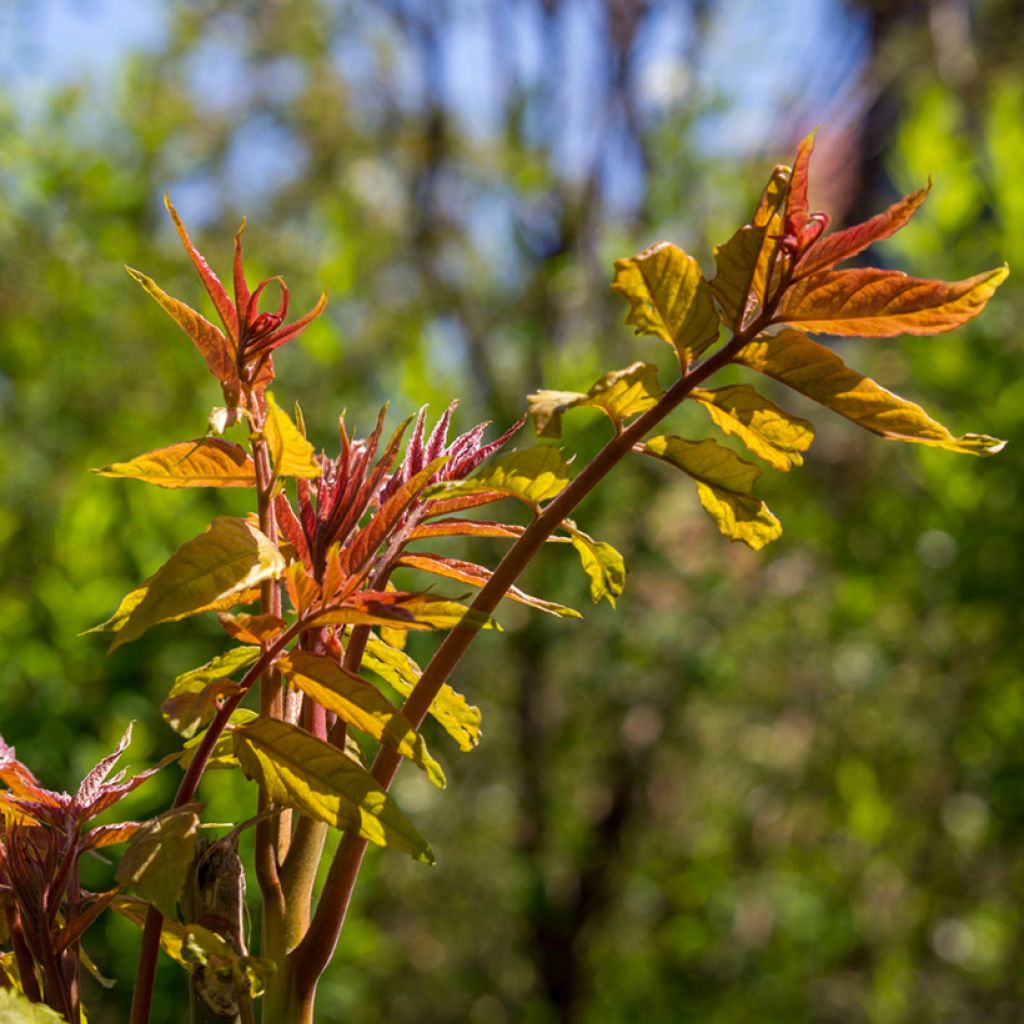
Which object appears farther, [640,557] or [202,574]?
[640,557]

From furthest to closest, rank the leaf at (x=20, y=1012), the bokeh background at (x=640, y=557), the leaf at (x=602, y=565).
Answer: the bokeh background at (x=640, y=557) → the leaf at (x=602, y=565) → the leaf at (x=20, y=1012)

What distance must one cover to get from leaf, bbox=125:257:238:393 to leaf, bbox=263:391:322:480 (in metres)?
0.04

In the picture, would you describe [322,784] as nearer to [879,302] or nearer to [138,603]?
[138,603]

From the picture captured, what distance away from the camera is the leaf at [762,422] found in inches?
15.7

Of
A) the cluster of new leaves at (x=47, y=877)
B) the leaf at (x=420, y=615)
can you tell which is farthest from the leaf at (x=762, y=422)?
the cluster of new leaves at (x=47, y=877)

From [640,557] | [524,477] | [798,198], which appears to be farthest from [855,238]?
[640,557]

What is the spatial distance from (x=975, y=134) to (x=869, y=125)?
0.44m

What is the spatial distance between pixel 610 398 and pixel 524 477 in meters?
0.04

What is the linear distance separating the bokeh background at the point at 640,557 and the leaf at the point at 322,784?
4.06 feet

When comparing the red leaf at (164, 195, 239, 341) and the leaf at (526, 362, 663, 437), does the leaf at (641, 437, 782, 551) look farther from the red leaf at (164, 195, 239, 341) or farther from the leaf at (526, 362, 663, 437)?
the red leaf at (164, 195, 239, 341)

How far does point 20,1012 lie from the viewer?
0.32m

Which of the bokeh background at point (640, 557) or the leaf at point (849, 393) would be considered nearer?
the leaf at point (849, 393)

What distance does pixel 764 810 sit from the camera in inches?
110

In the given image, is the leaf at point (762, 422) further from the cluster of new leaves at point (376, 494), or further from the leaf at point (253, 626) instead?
the leaf at point (253, 626)
